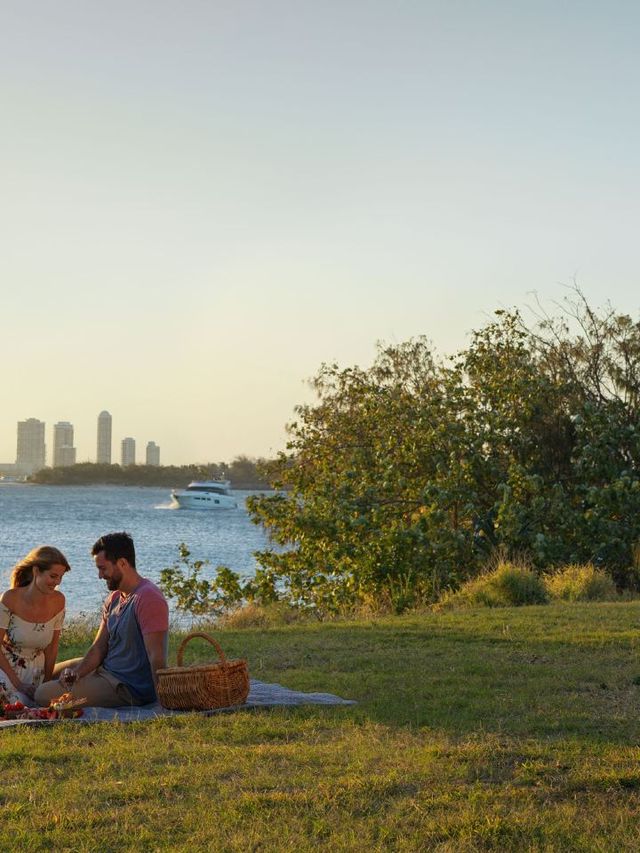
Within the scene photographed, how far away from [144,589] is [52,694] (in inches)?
38.2

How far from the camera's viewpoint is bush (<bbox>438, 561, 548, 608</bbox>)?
15.1 m

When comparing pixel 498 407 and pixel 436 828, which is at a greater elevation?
pixel 498 407

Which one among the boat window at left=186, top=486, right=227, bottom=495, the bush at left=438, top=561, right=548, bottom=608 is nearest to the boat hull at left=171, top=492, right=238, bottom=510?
the boat window at left=186, top=486, right=227, bottom=495

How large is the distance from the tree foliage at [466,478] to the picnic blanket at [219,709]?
346 inches

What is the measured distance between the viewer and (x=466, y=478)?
1872cm

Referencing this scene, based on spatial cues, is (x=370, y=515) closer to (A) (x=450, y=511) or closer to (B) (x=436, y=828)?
(A) (x=450, y=511)

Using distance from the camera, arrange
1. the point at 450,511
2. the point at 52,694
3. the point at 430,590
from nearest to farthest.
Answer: the point at 52,694 → the point at 430,590 → the point at 450,511

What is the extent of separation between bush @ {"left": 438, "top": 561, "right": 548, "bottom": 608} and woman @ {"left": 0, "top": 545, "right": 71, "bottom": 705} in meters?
8.05

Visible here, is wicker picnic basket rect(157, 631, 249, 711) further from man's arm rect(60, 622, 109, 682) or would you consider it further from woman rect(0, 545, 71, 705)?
woman rect(0, 545, 71, 705)

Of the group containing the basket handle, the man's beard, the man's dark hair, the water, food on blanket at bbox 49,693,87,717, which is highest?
the man's dark hair

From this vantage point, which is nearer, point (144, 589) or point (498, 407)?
point (144, 589)

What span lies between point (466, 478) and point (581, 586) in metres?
3.40

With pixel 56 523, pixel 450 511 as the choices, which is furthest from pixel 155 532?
pixel 450 511

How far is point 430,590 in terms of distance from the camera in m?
17.9
